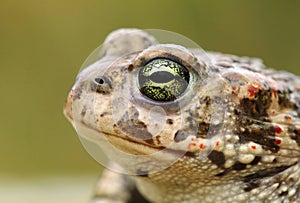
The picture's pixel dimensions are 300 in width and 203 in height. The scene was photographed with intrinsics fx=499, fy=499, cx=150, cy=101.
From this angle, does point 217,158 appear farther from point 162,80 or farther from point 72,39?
point 72,39

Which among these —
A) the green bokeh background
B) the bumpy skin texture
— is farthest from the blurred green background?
the bumpy skin texture


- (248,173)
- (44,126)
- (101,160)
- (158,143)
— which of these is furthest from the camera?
(44,126)

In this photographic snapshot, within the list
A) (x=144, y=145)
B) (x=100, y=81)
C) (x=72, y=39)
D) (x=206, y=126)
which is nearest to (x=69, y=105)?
(x=100, y=81)

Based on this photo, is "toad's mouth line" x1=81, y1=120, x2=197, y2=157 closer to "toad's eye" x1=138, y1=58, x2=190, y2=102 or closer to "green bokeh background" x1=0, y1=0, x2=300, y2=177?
"toad's eye" x1=138, y1=58, x2=190, y2=102

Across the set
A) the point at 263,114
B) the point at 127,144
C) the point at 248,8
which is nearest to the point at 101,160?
the point at 127,144

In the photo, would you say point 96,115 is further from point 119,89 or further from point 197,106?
point 197,106

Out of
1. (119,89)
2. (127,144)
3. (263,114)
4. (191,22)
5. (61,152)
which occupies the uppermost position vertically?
(191,22)

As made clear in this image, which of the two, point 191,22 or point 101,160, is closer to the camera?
point 101,160
